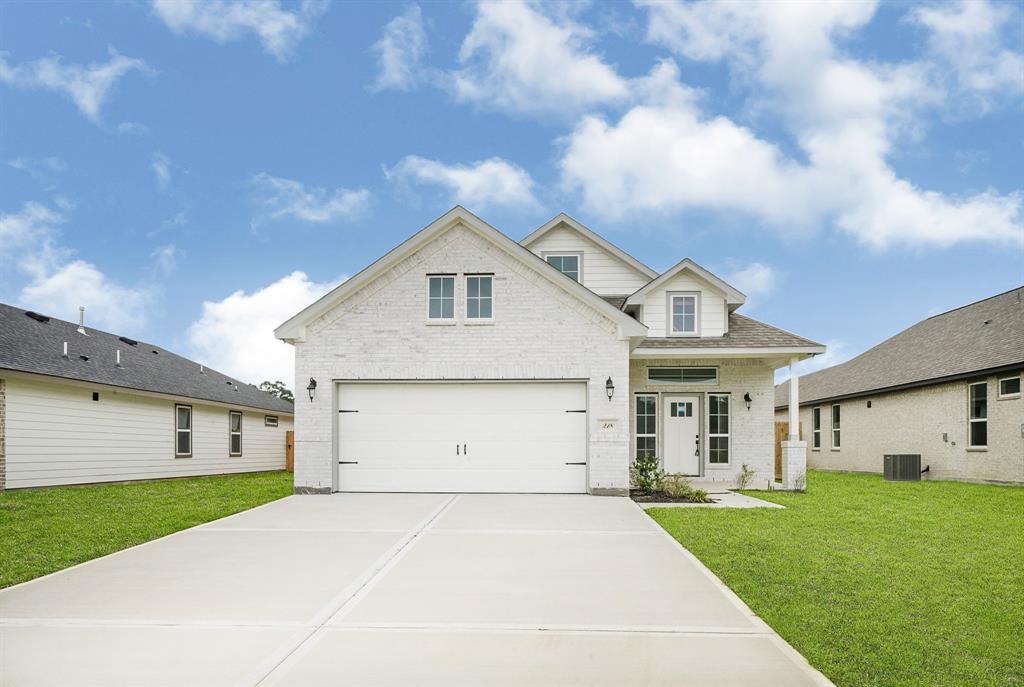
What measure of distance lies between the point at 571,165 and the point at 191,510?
14.3 m

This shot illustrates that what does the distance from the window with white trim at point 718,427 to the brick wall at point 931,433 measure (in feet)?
24.1

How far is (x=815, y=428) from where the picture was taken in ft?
93.8

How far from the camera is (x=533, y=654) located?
14.7 ft

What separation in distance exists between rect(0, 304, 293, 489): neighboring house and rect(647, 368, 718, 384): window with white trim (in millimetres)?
14323

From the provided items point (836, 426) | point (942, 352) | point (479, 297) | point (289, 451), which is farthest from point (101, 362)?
point (836, 426)

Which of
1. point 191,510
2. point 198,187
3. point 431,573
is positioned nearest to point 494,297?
point 191,510

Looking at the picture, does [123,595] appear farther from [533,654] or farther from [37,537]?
[37,537]

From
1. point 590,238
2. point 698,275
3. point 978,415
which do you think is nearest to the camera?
point 698,275

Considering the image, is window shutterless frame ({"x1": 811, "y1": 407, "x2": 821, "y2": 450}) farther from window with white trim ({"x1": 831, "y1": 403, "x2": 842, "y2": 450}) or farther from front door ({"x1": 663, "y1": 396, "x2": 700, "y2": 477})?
front door ({"x1": 663, "y1": 396, "x2": 700, "y2": 477})

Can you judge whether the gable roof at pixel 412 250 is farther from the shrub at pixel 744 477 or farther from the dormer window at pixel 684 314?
the shrub at pixel 744 477

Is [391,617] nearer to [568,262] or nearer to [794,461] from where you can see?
[794,461]

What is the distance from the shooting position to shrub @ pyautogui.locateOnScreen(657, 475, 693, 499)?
13.8 meters

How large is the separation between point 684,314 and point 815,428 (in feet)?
48.8

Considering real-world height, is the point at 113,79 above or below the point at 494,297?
above
